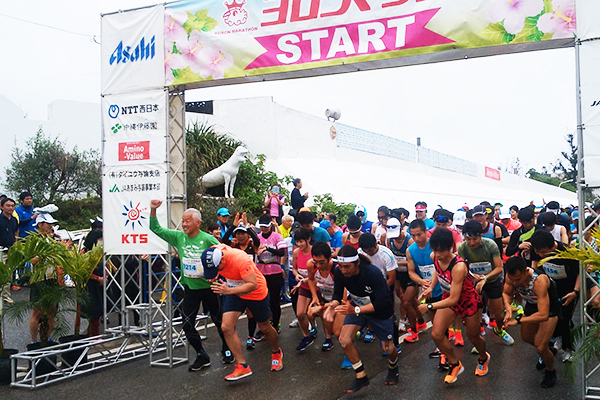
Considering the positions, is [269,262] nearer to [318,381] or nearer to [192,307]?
[192,307]

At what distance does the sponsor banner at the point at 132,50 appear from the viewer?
808 cm

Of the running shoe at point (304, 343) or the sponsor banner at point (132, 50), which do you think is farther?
the running shoe at point (304, 343)

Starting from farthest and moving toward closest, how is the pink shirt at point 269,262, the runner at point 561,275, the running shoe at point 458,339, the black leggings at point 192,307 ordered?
1. the pink shirt at point 269,262
2. the running shoe at point 458,339
3. the black leggings at point 192,307
4. the runner at point 561,275

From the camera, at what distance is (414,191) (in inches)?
1266

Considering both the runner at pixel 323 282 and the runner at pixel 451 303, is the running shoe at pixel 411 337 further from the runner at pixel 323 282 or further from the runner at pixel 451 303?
the runner at pixel 451 303

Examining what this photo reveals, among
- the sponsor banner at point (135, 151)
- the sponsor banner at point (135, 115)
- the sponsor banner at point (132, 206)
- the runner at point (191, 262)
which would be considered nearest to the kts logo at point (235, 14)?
the sponsor banner at point (135, 115)

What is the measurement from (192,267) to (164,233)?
0.59 meters

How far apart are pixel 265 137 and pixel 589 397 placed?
20704 mm

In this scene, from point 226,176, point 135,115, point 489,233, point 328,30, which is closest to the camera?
point 328,30

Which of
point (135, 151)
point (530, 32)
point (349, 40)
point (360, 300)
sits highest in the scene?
point (349, 40)

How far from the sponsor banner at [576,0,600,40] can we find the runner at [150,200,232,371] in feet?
A: 16.1

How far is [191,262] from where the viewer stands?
24.4ft

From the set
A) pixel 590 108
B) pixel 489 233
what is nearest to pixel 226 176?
pixel 489 233

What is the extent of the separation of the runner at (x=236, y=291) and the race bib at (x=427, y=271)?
2.15 metres
